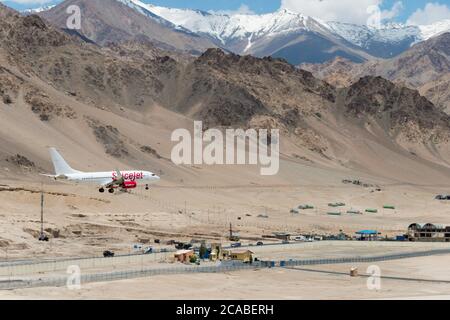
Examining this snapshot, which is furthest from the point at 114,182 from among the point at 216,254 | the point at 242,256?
the point at 242,256

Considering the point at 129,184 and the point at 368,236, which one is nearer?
the point at 129,184

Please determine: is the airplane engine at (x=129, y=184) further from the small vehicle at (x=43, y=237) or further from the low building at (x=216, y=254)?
the low building at (x=216, y=254)

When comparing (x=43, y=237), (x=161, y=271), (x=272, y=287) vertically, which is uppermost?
(x=43, y=237)

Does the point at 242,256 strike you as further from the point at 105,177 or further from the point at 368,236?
the point at 368,236

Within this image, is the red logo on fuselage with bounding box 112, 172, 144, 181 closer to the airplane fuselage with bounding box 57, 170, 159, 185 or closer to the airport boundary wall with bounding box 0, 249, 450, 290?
the airplane fuselage with bounding box 57, 170, 159, 185

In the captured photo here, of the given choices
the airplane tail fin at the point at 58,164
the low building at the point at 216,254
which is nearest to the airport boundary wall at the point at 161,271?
the low building at the point at 216,254
